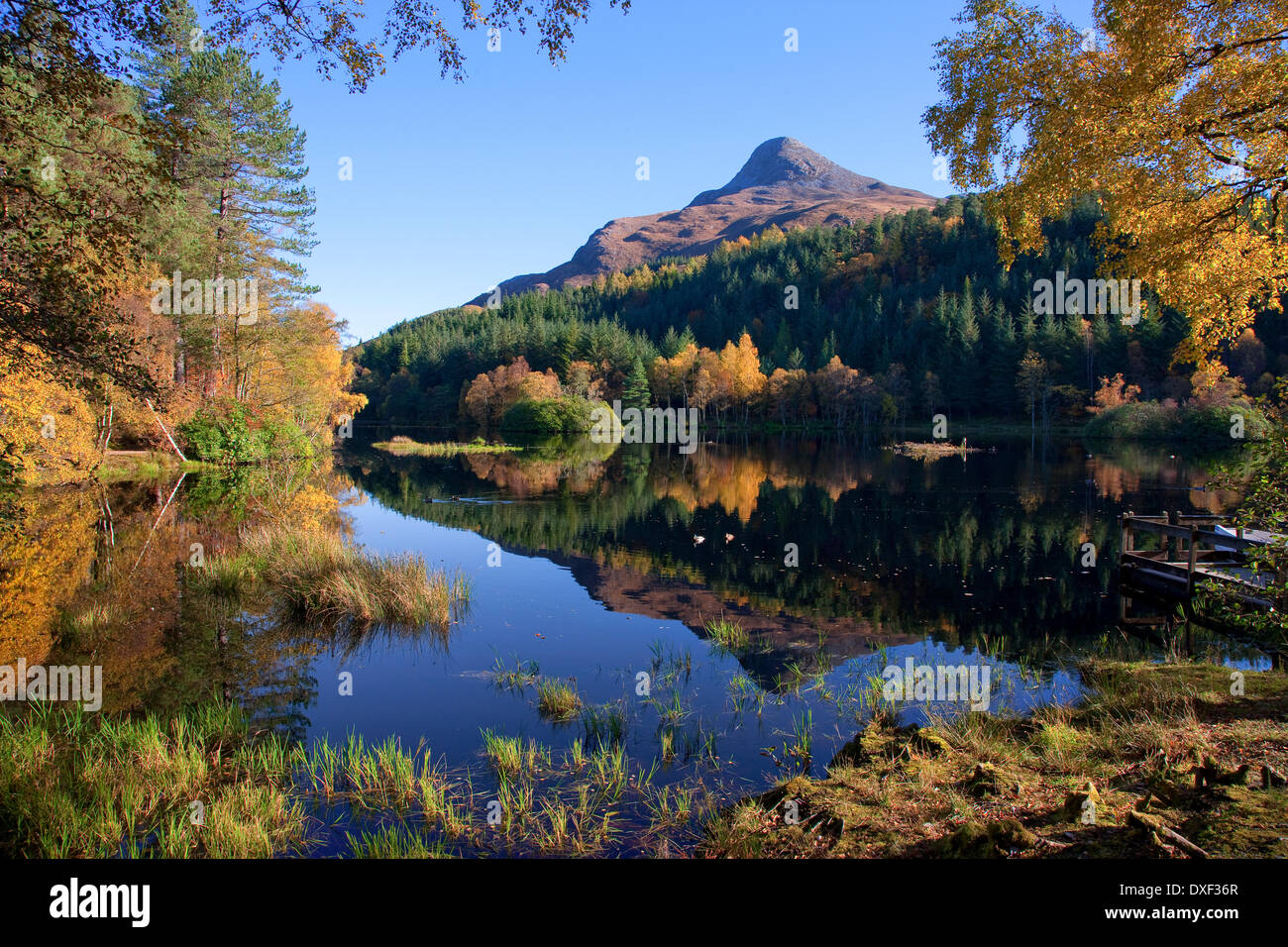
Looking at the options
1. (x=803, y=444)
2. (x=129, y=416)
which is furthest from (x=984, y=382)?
(x=129, y=416)

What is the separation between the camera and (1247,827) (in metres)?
4.75

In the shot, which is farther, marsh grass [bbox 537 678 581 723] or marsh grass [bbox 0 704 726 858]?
marsh grass [bbox 537 678 581 723]

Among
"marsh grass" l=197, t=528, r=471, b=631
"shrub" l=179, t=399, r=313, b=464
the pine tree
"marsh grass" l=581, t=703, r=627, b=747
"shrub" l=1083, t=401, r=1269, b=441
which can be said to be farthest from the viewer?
the pine tree

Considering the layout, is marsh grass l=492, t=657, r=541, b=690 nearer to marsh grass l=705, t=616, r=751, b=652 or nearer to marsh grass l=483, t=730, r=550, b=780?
marsh grass l=483, t=730, r=550, b=780

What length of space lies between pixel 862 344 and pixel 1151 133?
109 metres

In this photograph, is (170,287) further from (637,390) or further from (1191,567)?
(637,390)

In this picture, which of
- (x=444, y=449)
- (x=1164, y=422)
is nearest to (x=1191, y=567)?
(x=444, y=449)


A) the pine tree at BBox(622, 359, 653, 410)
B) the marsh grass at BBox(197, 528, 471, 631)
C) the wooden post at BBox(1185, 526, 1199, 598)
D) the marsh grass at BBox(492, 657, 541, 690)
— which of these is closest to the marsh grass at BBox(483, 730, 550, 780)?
→ the marsh grass at BBox(492, 657, 541, 690)

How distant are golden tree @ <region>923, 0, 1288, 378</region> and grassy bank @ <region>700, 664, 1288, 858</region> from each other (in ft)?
23.7

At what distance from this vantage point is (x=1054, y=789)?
5.84 meters

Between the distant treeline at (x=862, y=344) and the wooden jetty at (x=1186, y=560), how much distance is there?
5873cm

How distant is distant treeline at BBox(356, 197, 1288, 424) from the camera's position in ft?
279

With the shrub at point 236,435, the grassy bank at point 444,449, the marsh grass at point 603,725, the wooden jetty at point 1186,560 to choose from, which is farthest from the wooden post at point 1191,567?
the grassy bank at point 444,449

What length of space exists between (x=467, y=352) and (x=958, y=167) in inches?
4468
